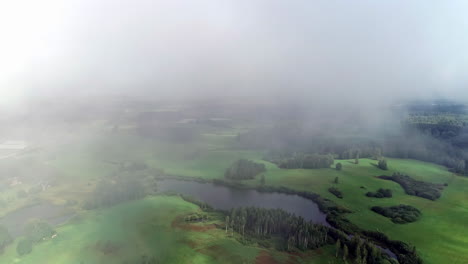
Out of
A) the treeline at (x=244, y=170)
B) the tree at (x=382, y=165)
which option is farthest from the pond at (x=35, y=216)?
the tree at (x=382, y=165)

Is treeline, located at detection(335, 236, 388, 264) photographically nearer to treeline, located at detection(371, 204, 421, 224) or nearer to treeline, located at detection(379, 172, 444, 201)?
treeline, located at detection(371, 204, 421, 224)

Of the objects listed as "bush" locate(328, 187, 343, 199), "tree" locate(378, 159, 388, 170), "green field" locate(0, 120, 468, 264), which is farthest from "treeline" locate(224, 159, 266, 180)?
"tree" locate(378, 159, 388, 170)

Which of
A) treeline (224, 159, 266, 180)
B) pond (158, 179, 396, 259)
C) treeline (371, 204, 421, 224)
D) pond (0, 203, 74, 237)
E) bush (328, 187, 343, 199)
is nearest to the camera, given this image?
treeline (371, 204, 421, 224)

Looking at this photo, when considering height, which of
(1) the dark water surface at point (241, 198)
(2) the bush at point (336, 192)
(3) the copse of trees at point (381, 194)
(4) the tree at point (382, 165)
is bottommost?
(1) the dark water surface at point (241, 198)

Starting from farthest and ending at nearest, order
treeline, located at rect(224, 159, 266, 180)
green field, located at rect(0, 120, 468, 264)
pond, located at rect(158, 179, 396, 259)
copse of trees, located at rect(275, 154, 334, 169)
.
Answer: copse of trees, located at rect(275, 154, 334, 169)
treeline, located at rect(224, 159, 266, 180)
pond, located at rect(158, 179, 396, 259)
green field, located at rect(0, 120, 468, 264)

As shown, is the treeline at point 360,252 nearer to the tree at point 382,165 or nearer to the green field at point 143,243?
the green field at point 143,243

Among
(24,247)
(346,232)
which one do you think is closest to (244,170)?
(346,232)
